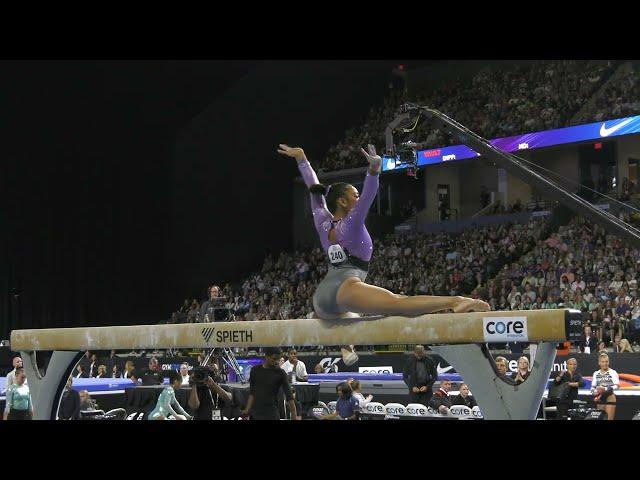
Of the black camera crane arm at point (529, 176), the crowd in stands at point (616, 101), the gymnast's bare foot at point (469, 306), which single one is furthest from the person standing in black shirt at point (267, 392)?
the crowd in stands at point (616, 101)

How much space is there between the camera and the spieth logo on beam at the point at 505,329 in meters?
4.17

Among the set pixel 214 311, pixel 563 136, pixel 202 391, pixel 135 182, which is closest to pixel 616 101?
pixel 563 136

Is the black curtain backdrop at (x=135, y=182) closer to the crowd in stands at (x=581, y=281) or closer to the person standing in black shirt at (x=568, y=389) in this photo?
the crowd in stands at (x=581, y=281)

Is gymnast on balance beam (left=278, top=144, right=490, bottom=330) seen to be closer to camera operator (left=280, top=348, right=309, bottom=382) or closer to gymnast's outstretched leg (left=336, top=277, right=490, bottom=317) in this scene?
gymnast's outstretched leg (left=336, top=277, right=490, bottom=317)

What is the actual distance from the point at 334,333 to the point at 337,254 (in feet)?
1.68

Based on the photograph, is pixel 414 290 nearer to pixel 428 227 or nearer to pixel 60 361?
pixel 428 227

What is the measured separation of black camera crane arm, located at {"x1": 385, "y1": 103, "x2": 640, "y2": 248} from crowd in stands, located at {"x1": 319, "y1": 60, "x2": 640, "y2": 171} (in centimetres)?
943

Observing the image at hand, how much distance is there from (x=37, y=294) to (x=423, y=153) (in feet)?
39.9

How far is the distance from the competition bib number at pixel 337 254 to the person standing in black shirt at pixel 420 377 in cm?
556

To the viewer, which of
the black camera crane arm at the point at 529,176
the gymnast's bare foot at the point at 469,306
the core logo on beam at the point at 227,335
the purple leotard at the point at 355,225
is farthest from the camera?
the black camera crane arm at the point at 529,176

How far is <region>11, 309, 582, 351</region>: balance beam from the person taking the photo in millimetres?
4137

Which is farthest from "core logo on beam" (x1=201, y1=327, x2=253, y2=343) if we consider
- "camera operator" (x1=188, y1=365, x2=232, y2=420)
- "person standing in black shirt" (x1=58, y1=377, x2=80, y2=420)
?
"person standing in black shirt" (x1=58, y1=377, x2=80, y2=420)

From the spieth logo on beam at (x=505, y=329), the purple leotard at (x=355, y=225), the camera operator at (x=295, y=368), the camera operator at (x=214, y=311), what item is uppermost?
the purple leotard at (x=355, y=225)

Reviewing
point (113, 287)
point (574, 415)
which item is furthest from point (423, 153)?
point (574, 415)
